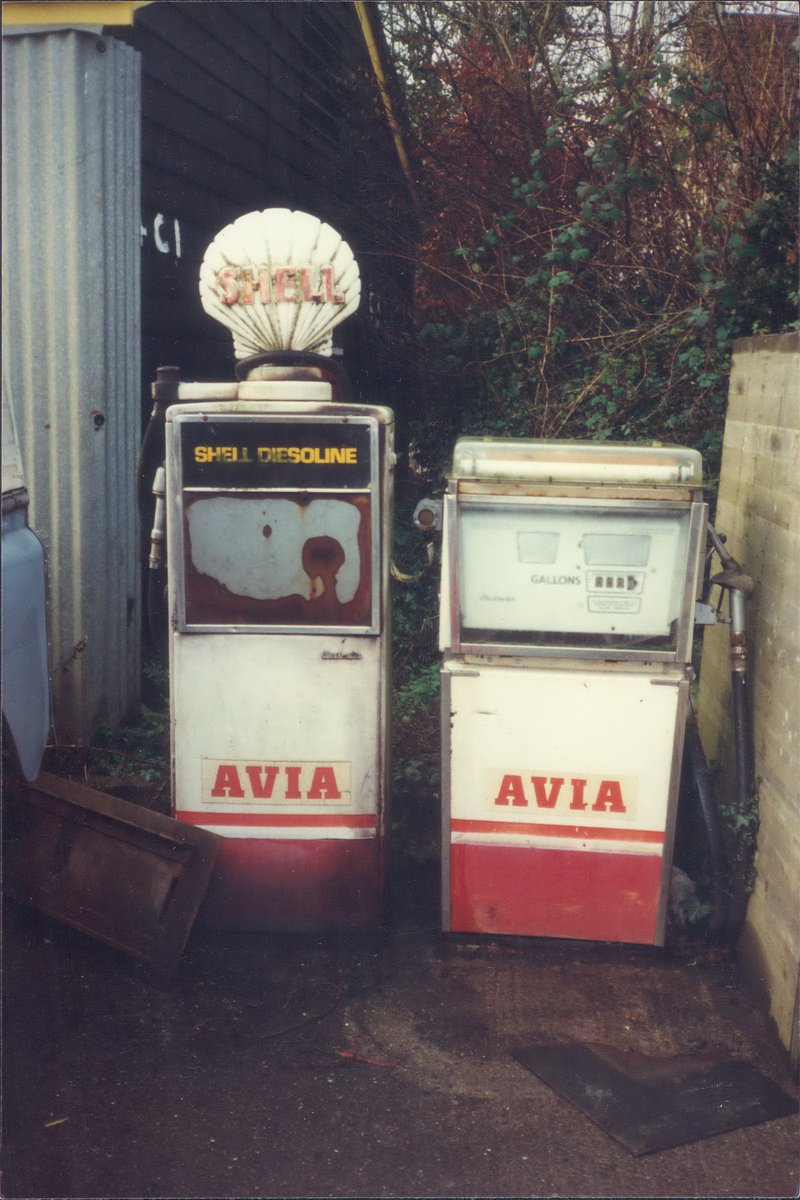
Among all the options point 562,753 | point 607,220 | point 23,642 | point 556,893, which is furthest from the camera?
point 607,220

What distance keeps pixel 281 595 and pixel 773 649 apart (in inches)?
67.0

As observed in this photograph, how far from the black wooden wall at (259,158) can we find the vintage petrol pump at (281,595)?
2.06 m

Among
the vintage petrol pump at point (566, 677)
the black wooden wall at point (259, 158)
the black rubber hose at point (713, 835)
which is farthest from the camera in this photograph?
the black wooden wall at point (259, 158)

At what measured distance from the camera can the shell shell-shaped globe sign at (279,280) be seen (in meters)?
3.81

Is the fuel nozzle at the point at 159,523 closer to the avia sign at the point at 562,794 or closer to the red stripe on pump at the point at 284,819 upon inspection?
the red stripe on pump at the point at 284,819

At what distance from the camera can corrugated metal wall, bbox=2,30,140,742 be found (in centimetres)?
463

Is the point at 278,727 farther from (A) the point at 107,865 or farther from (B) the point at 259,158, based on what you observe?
(B) the point at 259,158

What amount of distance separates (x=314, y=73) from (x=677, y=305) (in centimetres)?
369

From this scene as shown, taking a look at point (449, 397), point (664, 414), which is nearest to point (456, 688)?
point (664, 414)

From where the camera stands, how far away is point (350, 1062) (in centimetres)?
335

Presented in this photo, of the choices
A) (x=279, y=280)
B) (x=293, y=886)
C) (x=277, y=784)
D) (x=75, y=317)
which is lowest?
(x=293, y=886)

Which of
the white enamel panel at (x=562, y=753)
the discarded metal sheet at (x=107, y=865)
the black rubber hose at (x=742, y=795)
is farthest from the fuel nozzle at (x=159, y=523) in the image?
the black rubber hose at (x=742, y=795)

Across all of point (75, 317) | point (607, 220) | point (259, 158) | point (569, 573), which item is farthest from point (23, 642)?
point (259, 158)

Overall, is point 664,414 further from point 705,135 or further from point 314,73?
point 314,73
